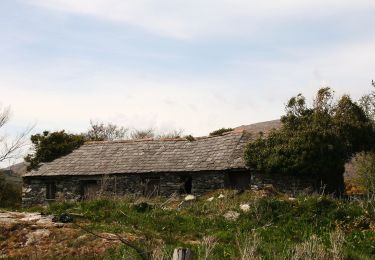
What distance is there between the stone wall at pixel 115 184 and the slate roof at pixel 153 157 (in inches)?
16.9

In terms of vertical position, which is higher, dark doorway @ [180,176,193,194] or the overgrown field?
dark doorway @ [180,176,193,194]

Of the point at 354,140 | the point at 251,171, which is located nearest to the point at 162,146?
the point at 251,171

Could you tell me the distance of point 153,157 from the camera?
29500mm

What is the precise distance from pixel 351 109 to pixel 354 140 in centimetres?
184

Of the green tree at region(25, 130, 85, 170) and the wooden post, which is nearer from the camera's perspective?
the wooden post

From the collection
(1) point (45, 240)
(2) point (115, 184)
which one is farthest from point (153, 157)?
(1) point (45, 240)

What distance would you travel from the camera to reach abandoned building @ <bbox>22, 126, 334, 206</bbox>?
2603 centimetres

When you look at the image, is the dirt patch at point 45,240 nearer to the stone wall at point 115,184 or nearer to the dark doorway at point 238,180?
the stone wall at point 115,184

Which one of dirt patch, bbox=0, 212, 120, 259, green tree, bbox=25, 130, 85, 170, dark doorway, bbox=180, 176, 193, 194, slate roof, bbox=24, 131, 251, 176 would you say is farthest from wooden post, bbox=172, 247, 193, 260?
green tree, bbox=25, 130, 85, 170

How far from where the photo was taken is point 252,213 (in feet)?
54.3

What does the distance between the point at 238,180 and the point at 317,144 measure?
4767mm

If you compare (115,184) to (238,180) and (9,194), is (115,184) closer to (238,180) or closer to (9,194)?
(238,180)

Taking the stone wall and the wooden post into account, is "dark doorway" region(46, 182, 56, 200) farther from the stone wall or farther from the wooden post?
the wooden post

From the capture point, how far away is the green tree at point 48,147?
108 feet
